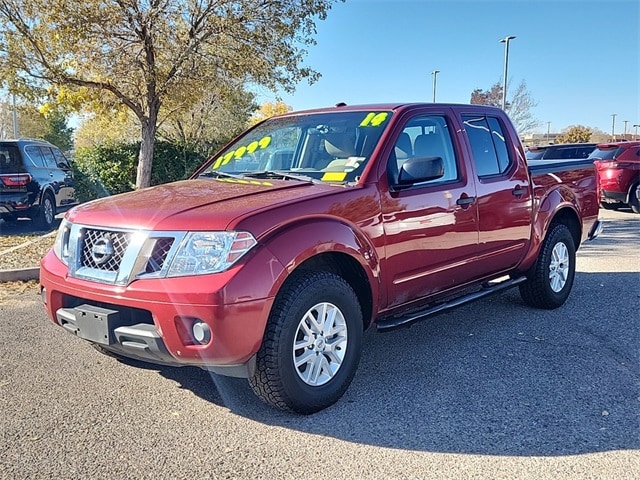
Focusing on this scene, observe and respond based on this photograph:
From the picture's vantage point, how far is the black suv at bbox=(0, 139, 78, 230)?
1008 centimetres

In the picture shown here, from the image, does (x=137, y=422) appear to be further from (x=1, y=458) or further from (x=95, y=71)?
(x=95, y=71)

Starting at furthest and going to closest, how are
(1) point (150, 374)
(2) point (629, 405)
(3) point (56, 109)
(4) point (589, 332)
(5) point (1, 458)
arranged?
(3) point (56, 109) → (4) point (589, 332) → (1) point (150, 374) → (2) point (629, 405) → (5) point (1, 458)

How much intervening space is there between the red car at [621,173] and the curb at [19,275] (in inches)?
494

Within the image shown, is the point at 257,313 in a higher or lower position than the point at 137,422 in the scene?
higher

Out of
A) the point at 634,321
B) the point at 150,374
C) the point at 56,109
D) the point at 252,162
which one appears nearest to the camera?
the point at 150,374

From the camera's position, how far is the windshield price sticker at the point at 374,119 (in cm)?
409

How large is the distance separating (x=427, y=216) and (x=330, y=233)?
945mm

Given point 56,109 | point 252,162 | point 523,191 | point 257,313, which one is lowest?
point 257,313

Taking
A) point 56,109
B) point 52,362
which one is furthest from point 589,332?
point 56,109

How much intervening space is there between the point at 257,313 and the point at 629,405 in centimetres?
236

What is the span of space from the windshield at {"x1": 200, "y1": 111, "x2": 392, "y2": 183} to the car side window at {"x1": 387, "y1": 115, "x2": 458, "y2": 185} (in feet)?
0.58

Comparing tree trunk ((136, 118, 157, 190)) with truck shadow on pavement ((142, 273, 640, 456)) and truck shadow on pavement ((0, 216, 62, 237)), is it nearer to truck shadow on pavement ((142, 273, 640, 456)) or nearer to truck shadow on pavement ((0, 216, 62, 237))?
truck shadow on pavement ((0, 216, 62, 237))

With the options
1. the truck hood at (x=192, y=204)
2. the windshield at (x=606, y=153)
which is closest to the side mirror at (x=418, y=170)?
the truck hood at (x=192, y=204)

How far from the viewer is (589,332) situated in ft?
16.1
